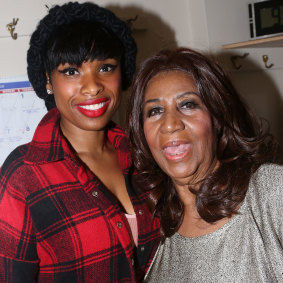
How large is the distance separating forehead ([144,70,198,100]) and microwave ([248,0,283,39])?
42.7 inches

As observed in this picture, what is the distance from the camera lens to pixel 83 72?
1.30 meters

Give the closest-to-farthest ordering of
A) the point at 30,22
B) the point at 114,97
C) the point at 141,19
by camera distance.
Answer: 1. the point at 114,97
2. the point at 30,22
3. the point at 141,19

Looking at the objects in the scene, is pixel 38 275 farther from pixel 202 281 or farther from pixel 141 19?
pixel 141 19

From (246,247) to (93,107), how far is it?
2.02 ft

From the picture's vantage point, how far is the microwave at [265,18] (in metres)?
2.09

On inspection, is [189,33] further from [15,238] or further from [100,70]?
[15,238]

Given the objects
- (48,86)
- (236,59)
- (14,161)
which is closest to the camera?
(14,161)

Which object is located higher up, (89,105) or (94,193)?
(89,105)

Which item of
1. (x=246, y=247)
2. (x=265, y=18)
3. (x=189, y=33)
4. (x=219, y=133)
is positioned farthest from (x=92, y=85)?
(x=265, y=18)

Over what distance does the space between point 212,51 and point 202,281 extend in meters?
1.23

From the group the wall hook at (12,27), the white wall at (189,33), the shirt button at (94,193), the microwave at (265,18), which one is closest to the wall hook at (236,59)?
the white wall at (189,33)

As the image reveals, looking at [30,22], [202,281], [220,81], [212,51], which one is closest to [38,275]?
[202,281]

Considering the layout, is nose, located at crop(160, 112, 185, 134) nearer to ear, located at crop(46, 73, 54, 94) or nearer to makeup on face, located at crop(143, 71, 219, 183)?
makeup on face, located at crop(143, 71, 219, 183)

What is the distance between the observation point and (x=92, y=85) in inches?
50.3
